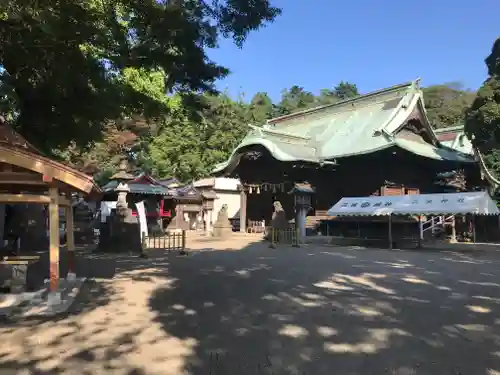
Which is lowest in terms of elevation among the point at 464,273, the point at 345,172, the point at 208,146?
the point at 464,273

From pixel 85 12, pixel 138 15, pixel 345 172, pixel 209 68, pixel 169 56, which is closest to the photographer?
pixel 85 12

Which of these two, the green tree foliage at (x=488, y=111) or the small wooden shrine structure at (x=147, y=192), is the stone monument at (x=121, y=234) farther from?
the green tree foliage at (x=488, y=111)

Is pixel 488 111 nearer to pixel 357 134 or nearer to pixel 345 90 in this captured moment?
pixel 357 134

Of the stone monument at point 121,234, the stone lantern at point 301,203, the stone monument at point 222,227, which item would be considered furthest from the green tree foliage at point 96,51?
the stone monument at point 222,227

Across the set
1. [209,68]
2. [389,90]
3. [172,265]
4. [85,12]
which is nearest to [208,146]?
[389,90]

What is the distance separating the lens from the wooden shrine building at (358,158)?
1009 inches

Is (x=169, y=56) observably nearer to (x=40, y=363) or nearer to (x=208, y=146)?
(x=40, y=363)

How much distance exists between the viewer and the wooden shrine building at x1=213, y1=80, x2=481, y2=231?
84.1 ft

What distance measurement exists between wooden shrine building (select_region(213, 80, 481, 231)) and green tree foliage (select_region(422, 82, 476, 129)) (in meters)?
11.9

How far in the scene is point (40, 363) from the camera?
4.95 m

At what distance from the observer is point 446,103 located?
185 ft

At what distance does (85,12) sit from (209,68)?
3.31 metres

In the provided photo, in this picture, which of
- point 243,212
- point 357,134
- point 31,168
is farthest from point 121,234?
point 357,134

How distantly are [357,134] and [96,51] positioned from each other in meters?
19.7
